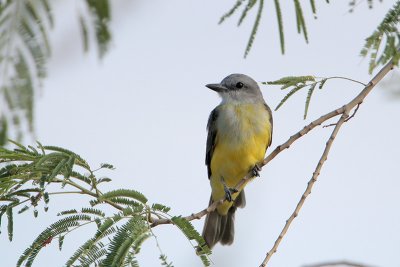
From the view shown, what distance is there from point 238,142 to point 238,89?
1182mm

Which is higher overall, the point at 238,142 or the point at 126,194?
the point at 238,142

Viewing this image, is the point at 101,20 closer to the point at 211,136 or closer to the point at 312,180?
the point at 312,180

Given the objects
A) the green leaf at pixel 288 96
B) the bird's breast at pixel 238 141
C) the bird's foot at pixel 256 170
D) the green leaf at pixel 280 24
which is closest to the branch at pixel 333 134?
Answer: the green leaf at pixel 288 96

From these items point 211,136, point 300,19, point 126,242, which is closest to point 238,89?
point 211,136

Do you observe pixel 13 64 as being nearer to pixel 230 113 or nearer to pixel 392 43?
pixel 392 43

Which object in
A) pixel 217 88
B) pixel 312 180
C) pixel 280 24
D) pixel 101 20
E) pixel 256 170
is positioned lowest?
pixel 101 20

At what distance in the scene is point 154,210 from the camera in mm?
3221

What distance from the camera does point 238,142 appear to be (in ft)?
22.1

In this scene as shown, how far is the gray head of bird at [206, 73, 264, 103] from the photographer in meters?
7.52

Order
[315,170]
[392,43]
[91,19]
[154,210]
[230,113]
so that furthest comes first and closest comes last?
1. [230,113]
2. [315,170]
3. [154,210]
4. [392,43]
5. [91,19]

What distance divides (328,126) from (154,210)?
1710 mm

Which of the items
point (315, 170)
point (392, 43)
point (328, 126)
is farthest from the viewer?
point (328, 126)

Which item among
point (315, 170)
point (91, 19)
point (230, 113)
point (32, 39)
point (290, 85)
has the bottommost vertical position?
point (32, 39)

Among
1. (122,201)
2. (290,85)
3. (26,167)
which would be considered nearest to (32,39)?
(26,167)
